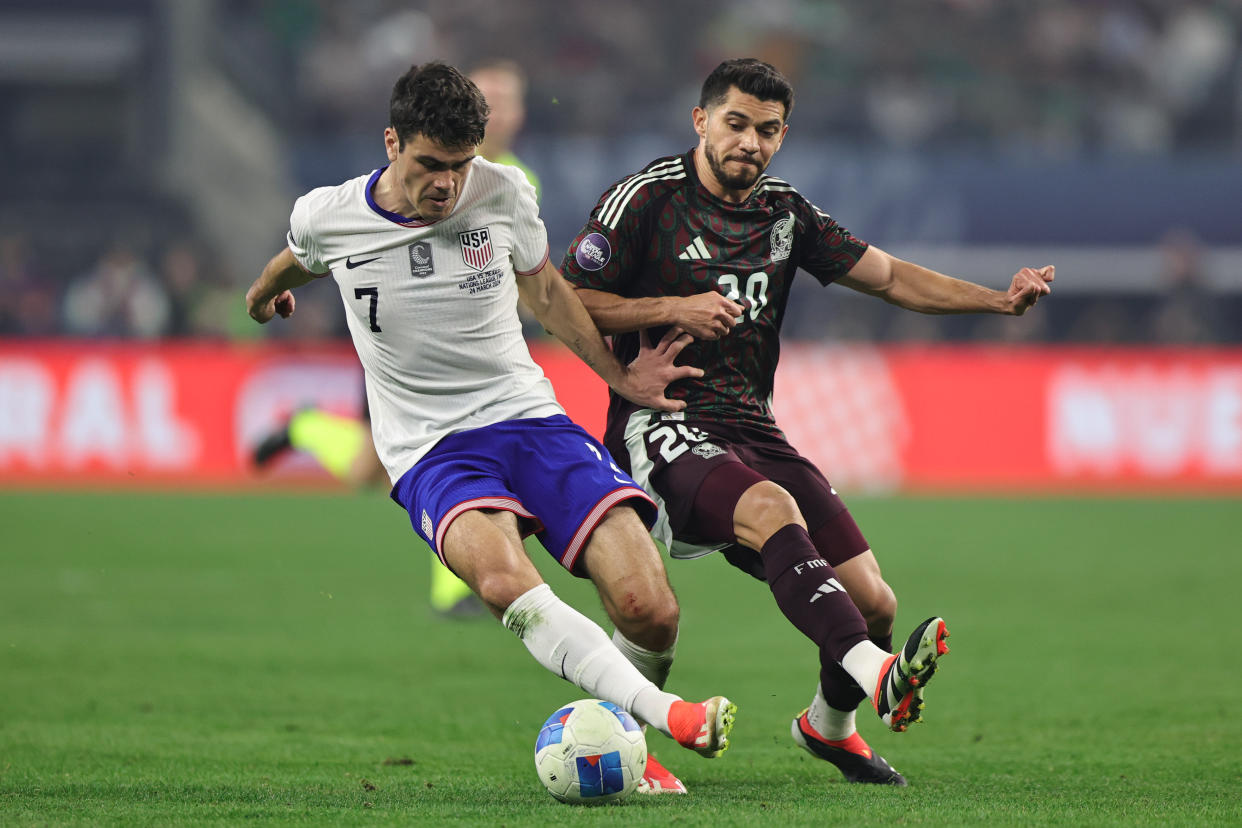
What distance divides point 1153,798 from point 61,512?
Result: 11.8m

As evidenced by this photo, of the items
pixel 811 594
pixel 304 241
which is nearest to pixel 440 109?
pixel 304 241

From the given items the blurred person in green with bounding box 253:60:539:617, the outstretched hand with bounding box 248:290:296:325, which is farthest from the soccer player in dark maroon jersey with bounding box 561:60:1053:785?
the blurred person in green with bounding box 253:60:539:617

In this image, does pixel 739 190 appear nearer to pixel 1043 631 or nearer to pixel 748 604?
pixel 1043 631

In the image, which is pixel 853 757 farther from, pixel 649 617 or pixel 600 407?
pixel 600 407

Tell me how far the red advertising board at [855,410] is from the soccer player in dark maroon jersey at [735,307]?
1082 cm

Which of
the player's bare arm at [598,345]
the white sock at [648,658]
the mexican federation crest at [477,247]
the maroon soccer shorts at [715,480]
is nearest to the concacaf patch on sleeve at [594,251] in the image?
the player's bare arm at [598,345]

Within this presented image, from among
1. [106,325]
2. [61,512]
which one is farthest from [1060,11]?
[61,512]

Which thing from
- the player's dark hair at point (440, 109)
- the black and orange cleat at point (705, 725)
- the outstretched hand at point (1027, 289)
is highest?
the player's dark hair at point (440, 109)

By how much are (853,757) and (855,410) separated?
39.8 feet

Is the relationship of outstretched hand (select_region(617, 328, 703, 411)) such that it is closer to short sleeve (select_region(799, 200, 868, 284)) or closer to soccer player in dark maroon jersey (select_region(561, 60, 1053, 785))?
soccer player in dark maroon jersey (select_region(561, 60, 1053, 785))

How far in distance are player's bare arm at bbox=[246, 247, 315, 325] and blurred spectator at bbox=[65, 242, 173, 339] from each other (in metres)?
12.3

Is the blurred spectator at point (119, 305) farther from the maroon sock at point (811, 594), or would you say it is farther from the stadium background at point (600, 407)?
the maroon sock at point (811, 594)

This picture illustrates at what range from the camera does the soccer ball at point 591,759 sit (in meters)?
4.64

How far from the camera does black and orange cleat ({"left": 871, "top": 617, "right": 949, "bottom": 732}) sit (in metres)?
4.29
